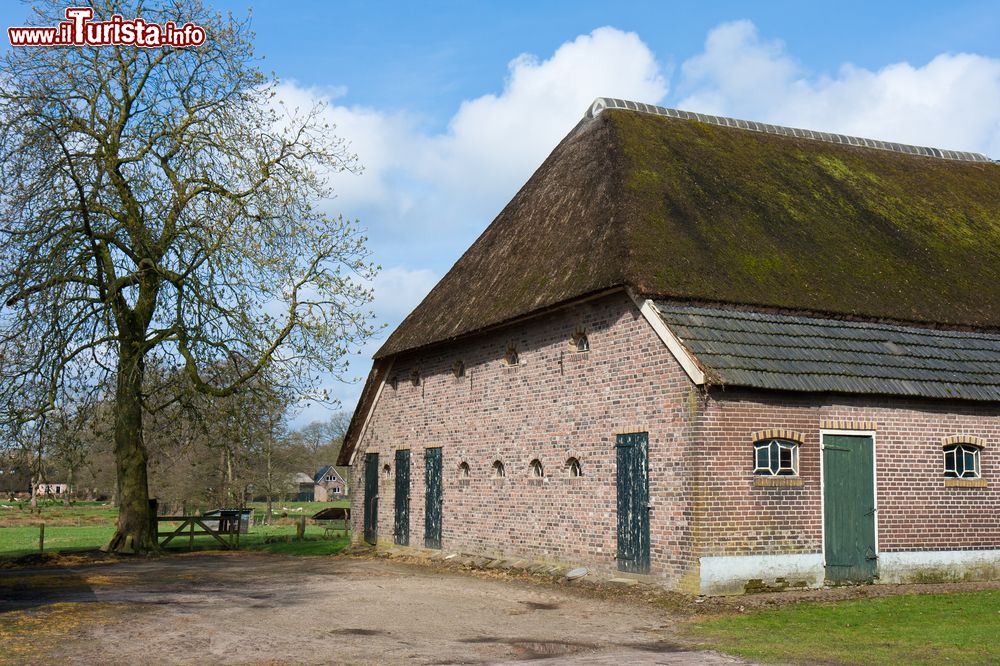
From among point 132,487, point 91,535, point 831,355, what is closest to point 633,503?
point 831,355

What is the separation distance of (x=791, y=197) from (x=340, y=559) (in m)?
12.5

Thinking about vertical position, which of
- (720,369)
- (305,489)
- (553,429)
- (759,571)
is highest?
(720,369)

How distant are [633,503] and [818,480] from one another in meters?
2.76

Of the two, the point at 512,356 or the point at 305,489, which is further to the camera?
the point at 305,489

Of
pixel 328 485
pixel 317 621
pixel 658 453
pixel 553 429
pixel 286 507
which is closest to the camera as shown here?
pixel 317 621

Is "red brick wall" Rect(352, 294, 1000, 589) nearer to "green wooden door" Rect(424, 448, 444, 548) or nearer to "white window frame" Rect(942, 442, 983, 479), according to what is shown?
"white window frame" Rect(942, 442, 983, 479)

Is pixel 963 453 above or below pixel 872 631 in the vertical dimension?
above

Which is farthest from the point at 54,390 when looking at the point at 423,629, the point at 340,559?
the point at 423,629

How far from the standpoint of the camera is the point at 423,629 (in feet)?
38.4

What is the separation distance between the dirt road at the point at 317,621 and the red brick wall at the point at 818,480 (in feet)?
6.71

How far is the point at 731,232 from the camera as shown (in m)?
17.5

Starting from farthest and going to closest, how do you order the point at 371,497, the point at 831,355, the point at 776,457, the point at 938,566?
1. the point at 371,497
2. the point at 938,566
3. the point at 831,355
4. the point at 776,457

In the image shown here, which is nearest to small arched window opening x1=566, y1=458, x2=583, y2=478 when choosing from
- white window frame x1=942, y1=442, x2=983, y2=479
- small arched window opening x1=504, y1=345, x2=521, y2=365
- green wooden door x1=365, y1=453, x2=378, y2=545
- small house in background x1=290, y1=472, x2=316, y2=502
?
small arched window opening x1=504, y1=345, x2=521, y2=365

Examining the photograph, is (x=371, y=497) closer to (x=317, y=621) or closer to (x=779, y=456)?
(x=779, y=456)
